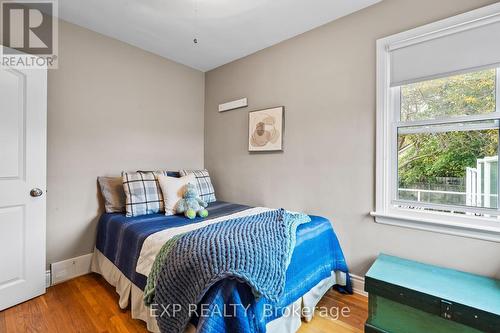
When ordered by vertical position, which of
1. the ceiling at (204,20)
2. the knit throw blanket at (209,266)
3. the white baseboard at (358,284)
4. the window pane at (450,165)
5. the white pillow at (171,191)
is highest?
the ceiling at (204,20)

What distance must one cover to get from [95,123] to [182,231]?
1.62 meters

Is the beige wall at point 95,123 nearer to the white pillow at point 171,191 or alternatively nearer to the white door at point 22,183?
the white door at point 22,183

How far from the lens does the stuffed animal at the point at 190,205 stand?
2.17 m

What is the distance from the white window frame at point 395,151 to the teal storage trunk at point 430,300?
0.32 m

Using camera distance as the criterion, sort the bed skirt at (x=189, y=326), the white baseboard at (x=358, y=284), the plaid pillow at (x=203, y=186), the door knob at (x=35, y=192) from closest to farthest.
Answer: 1. the bed skirt at (x=189, y=326)
2. the door knob at (x=35, y=192)
3. the white baseboard at (x=358, y=284)
4. the plaid pillow at (x=203, y=186)

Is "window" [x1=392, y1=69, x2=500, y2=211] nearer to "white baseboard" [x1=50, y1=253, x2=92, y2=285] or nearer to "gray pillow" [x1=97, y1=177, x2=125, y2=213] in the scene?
"gray pillow" [x1=97, y1=177, x2=125, y2=213]

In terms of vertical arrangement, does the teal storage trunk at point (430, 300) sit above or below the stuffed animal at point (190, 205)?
below

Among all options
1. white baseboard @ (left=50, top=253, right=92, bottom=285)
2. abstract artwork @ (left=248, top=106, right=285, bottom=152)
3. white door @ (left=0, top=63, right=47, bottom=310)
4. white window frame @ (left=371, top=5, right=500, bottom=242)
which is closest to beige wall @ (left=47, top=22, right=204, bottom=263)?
white baseboard @ (left=50, top=253, right=92, bottom=285)

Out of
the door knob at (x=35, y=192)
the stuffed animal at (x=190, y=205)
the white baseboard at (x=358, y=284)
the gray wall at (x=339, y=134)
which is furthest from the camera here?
the stuffed animal at (x=190, y=205)

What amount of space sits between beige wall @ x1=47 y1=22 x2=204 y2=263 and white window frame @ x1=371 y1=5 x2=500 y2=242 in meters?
2.42

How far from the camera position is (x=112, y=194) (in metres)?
2.39

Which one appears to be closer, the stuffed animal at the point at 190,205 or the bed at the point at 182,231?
the bed at the point at 182,231

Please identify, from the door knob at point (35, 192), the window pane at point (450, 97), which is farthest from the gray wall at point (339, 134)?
the door knob at point (35, 192)

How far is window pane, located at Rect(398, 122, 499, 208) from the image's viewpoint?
1.61m
